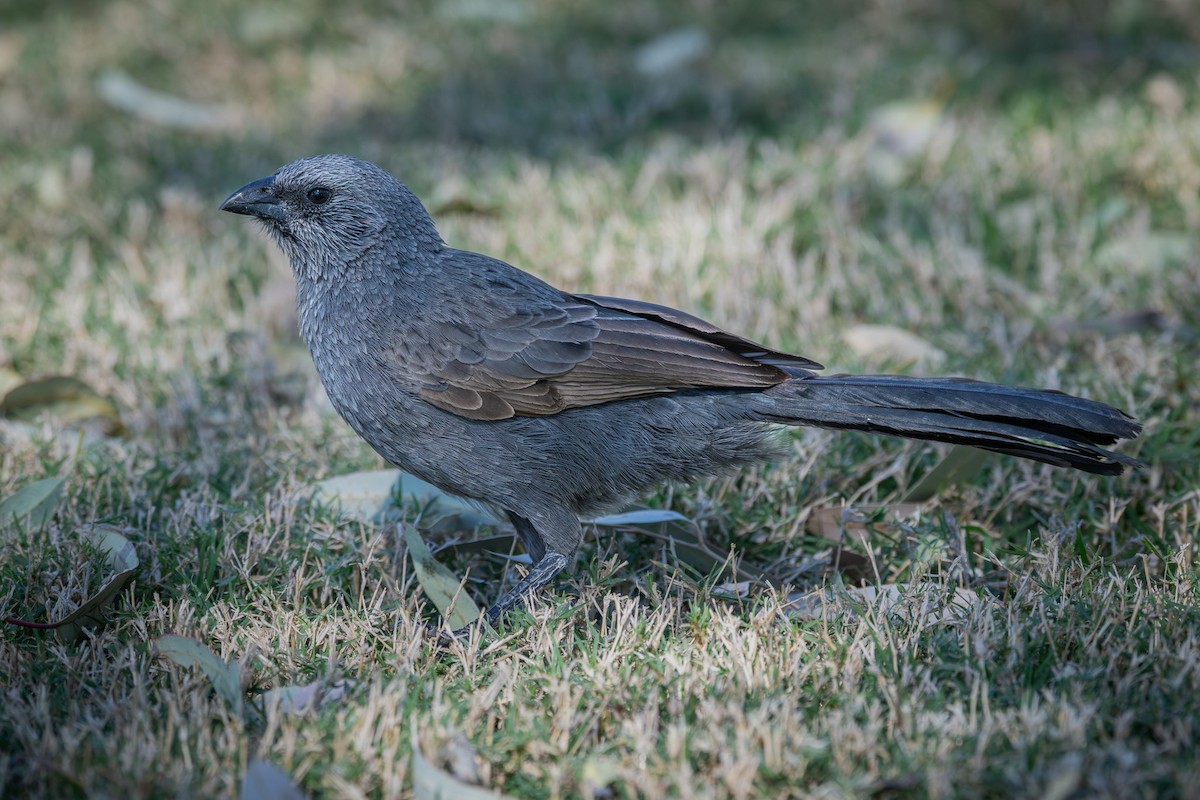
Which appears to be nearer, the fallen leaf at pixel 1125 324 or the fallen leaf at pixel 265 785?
the fallen leaf at pixel 265 785

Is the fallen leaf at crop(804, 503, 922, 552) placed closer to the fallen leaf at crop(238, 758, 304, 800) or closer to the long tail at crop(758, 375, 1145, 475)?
the long tail at crop(758, 375, 1145, 475)

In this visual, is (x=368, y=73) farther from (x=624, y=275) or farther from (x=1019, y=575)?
(x=1019, y=575)

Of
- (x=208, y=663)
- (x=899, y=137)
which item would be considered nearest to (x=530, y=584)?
(x=208, y=663)

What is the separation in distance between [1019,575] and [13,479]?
2.99 metres

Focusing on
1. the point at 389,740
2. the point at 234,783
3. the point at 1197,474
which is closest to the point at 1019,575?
the point at 1197,474

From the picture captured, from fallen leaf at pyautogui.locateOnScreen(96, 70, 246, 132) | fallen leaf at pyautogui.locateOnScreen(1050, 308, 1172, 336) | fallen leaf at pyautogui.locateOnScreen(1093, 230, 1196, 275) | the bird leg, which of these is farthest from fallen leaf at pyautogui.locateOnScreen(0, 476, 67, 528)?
fallen leaf at pyautogui.locateOnScreen(96, 70, 246, 132)

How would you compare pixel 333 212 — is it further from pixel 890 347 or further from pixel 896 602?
pixel 890 347

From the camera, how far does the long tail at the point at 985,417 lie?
3.13 meters

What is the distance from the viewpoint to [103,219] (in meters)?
6.07

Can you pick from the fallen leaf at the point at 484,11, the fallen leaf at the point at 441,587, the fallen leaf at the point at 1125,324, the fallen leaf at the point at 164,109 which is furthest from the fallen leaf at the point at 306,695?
the fallen leaf at the point at 484,11

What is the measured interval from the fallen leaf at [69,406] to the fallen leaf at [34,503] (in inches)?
33.8

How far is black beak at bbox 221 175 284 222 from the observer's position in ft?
12.5

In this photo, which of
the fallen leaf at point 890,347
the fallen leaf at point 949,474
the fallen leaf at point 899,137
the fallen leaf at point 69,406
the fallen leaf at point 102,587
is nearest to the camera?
the fallen leaf at point 102,587

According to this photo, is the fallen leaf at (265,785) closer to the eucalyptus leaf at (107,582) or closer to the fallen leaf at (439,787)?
the fallen leaf at (439,787)
